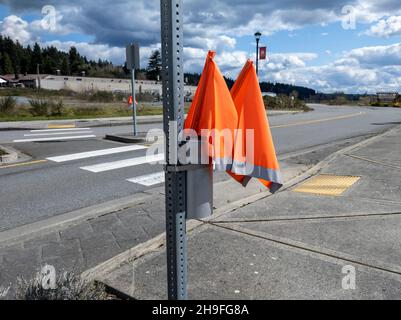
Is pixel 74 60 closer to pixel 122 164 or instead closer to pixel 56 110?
pixel 56 110

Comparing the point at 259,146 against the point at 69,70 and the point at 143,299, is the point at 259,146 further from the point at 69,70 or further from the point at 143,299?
the point at 69,70

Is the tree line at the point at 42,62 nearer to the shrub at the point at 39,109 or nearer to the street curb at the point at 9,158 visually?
the shrub at the point at 39,109

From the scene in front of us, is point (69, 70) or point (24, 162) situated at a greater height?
point (69, 70)

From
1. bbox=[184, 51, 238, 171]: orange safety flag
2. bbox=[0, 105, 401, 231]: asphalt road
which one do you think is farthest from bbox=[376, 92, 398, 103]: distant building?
bbox=[184, 51, 238, 171]: orange safety flag

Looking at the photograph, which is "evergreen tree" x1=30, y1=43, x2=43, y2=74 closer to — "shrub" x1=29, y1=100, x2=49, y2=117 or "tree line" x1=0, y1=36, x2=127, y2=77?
"tree line" x1=0, y1=36, x2=127, y2=77

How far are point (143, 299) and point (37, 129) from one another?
54.4 ft

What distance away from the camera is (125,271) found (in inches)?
135

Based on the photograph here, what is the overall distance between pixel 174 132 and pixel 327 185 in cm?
500

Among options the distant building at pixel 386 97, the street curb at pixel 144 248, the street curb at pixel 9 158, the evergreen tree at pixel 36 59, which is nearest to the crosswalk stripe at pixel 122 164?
the street curb at pixel 9 158

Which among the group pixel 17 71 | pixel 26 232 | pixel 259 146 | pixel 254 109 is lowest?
pixel 26 232

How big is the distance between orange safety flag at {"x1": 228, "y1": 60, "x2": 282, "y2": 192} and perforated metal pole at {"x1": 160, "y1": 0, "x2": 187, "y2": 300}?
1.13ft
